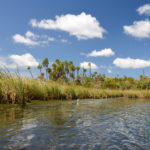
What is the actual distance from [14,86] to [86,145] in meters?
5.51

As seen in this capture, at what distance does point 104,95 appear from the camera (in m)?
17.6

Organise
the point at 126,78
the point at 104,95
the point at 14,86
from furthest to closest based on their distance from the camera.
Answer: the point at 126,78 → the point at 104,95 → the point at 14,86

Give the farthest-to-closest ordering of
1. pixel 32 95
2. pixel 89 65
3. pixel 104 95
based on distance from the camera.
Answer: pixel 89 65 → pixel 104 95 → pixel 32 95

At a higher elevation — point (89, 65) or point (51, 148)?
point (89, 65)

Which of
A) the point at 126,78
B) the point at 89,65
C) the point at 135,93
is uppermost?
the point at 89,65

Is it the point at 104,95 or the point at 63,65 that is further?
the point at 63,65

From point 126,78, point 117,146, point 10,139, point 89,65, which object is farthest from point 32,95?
point 126,78

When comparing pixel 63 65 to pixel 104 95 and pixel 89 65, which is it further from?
pixel 104 95

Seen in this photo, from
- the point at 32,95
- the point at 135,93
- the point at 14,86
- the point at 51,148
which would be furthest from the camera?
the point at 135,93

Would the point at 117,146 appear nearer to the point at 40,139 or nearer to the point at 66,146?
the point at 66,146

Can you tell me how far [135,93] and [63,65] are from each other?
37.7 meters

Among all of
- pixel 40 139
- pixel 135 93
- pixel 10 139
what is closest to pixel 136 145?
pixel 40 139

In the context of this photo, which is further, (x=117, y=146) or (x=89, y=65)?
(x=89, y=65)

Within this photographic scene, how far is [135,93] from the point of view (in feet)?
72.6
